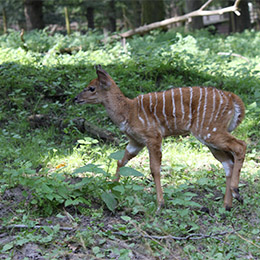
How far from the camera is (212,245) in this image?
372cm

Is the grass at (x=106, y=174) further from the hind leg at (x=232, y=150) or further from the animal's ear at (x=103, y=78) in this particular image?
the animal's ear at (x=103, y=78)

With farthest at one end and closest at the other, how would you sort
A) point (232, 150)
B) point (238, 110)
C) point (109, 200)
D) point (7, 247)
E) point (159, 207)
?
point (238, 110), point (232, 150), point (159, 207), point (109, 200), point (7, 247)

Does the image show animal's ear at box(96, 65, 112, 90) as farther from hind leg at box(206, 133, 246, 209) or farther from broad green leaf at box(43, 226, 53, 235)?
broad green leaf at box(43, 226, 53, 235)

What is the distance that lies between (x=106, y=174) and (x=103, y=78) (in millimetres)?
1353

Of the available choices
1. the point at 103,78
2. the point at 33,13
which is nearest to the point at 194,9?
the point at 33,13

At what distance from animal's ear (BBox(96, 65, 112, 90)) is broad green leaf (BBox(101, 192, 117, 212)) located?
1.47 metres

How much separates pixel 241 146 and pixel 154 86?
4.29 meters

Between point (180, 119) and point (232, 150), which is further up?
point (180, 119)

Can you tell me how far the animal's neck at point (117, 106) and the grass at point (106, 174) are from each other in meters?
0.45

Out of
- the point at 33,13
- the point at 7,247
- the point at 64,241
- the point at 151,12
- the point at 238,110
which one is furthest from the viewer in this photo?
the point at 33,13

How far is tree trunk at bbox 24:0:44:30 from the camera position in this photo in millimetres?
18422

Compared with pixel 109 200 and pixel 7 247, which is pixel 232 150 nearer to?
pixel 109 200

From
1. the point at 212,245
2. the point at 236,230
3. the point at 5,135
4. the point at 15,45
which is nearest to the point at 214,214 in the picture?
the point at 236,230

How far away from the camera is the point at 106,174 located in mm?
4270
